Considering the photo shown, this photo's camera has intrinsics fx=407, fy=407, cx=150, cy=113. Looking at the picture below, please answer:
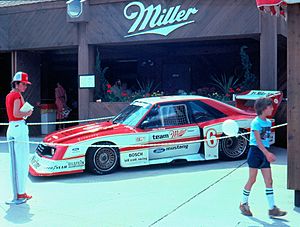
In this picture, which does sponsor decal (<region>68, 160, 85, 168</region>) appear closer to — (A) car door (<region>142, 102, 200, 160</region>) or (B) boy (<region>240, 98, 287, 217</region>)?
(A) car door (<region>142, 102, 200, 160</region>)

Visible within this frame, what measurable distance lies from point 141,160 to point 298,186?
11.3 ft

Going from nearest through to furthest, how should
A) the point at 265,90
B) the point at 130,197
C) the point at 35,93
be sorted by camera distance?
1. the point at 130,197
2. the point at 265,90
3. the point at 35,93

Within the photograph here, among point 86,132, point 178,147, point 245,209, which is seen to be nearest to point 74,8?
point 86,132

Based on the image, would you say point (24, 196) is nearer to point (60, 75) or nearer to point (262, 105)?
point (262, 105)

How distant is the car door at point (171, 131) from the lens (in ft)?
27.1

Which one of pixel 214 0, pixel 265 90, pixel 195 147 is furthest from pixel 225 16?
pixel 195 147

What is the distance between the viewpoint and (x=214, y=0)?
37.0ft

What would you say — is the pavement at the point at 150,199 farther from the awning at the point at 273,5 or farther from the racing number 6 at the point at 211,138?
the awning at the point at 273,5

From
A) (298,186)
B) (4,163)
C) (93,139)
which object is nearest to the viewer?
(298,186)

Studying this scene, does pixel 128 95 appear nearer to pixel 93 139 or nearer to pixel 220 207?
pixel 93 139

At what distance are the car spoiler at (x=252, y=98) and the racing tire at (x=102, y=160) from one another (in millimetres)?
3775

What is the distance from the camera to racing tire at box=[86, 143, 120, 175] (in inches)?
307

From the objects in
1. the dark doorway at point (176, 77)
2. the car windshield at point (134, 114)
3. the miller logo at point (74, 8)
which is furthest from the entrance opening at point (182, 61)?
the car windshield at point (134, 114)

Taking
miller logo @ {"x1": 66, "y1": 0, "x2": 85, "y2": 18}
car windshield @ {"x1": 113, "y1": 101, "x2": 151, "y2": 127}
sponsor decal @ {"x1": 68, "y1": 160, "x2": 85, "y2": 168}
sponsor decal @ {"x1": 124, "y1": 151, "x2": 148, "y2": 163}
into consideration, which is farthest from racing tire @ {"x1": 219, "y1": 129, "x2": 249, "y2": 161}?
miller logo @ {"x1": 66, "y1": 0, "x2": 85, "y2": 18}
